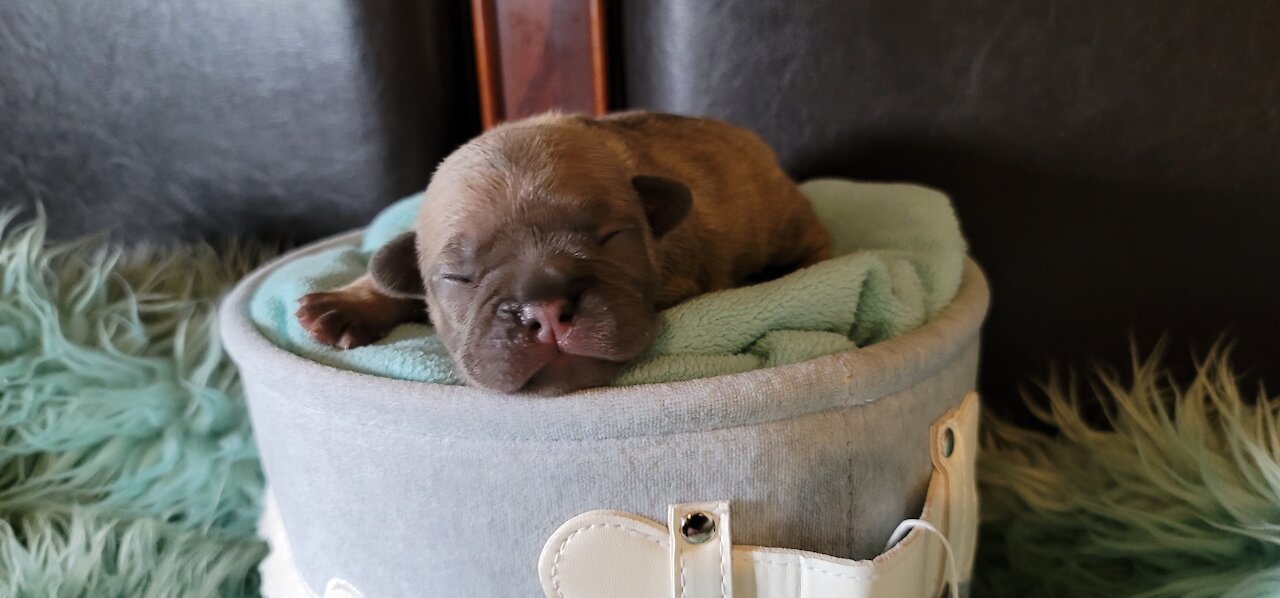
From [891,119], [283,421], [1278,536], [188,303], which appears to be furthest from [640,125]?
[1278,536]

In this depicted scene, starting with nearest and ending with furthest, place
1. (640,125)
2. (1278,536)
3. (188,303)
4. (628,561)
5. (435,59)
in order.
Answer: (628,561), (1278,536), (640,125), (188,303), (435,59)

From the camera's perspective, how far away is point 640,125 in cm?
104

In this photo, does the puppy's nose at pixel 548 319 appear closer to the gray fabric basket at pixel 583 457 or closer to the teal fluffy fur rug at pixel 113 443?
the gray fabric basket at pixel 583 457

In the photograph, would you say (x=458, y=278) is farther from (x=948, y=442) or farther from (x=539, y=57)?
(x=539, y=57)

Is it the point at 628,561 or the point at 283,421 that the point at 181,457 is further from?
the point at 628,561

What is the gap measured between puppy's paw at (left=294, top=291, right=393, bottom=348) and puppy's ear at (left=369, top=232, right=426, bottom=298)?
0.13 feet

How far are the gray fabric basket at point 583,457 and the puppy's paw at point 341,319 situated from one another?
66 millimetres

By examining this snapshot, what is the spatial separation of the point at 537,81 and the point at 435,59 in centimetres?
16

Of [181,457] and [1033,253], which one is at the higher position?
[1033,253]

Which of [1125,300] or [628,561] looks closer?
[628,561]

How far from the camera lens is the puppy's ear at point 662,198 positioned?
85cm

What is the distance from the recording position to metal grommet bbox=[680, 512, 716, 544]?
0.68 m

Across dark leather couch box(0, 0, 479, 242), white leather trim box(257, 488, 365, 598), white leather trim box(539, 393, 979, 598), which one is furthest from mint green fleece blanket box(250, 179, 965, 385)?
dark leather couch box(0, 0, 479, 242)

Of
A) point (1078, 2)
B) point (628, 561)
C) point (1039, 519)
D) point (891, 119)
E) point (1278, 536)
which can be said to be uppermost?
point (1078, 2)
